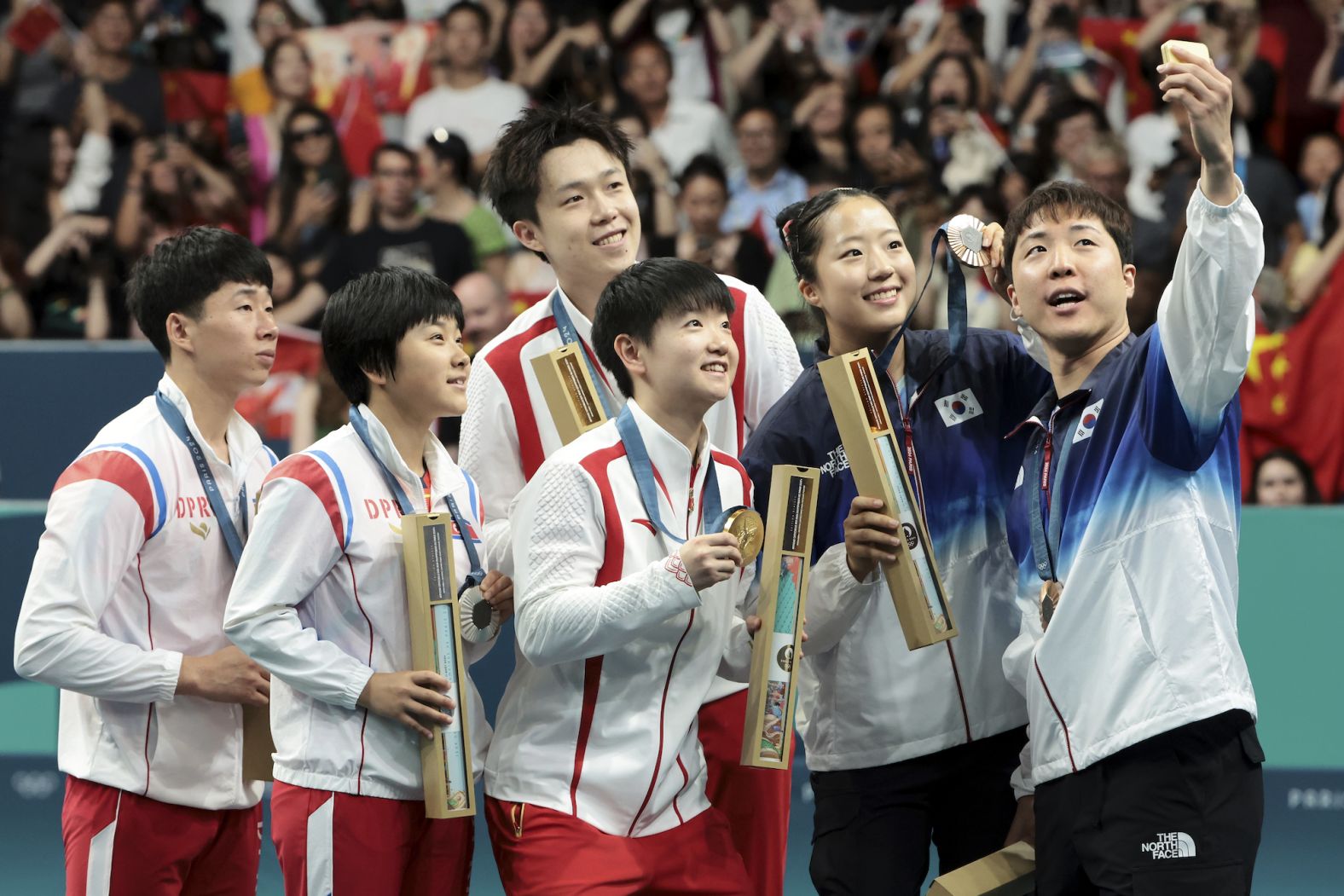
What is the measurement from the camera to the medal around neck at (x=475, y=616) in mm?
3156

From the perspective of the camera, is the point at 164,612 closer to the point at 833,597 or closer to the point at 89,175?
the point at 833,597

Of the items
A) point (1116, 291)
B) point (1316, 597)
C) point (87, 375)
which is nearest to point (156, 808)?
point (1116, 291)

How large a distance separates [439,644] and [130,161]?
5.97 meters

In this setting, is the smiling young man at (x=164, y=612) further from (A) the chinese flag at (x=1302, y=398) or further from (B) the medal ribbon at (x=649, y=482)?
(A) the chinese flag at (x=1302, y=398)

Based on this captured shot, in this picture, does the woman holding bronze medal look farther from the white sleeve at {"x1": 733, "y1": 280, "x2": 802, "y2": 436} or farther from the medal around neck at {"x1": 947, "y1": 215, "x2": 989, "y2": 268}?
the white sleeve at {"x1": 733, "y1": 280, "x2": 802, "y2": 436}

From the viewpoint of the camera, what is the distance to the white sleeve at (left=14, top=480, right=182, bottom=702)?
3217mm

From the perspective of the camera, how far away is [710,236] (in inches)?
284

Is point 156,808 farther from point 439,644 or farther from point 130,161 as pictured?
point 130,161

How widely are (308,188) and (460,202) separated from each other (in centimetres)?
99

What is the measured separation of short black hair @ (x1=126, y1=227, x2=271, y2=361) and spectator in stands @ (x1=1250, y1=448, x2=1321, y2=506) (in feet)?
13.5

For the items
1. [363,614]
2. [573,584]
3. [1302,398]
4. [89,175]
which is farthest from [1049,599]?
[89,175]

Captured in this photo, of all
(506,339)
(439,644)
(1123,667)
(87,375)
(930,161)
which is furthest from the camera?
(930,161)

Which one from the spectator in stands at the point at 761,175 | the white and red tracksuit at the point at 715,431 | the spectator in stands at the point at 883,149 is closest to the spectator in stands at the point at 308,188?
the spectator in stands at the point at 761,175

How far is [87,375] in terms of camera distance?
19.9 ft
